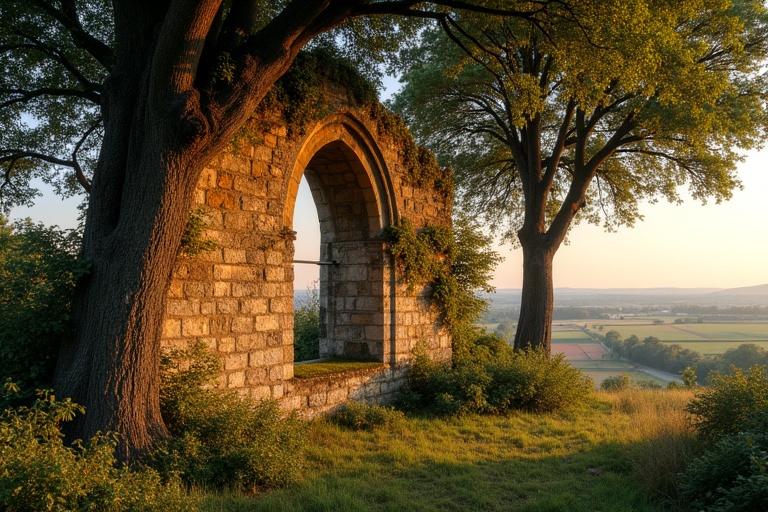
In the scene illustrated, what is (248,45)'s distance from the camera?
544cm

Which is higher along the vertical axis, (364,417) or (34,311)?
(34,311)

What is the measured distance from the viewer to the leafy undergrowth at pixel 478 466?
4.82 m

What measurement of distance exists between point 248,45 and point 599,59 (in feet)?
14.3

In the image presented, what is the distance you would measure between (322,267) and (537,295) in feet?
18.5

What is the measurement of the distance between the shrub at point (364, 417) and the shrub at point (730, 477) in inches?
149

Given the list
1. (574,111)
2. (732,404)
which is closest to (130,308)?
(732,404)

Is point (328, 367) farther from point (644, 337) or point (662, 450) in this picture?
point (644, 337)

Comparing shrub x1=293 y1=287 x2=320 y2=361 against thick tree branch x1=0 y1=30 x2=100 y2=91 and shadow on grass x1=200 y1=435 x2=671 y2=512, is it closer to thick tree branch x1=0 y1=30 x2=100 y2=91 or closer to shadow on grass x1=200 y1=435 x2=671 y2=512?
shadow on grass x1=200 y1=435 x2=671 y2=512

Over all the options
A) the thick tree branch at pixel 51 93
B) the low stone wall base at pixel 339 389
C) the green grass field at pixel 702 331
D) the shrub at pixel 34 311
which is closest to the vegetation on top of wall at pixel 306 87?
the thick tree branch at pixel 51 93

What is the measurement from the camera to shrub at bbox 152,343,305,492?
15.4 feet

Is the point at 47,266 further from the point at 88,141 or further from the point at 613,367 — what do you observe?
the point at 613,367

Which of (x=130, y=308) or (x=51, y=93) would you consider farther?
(x=51, y=93)

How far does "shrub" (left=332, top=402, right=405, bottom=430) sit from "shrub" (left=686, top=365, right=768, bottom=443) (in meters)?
3.65

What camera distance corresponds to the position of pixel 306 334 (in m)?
11.2
